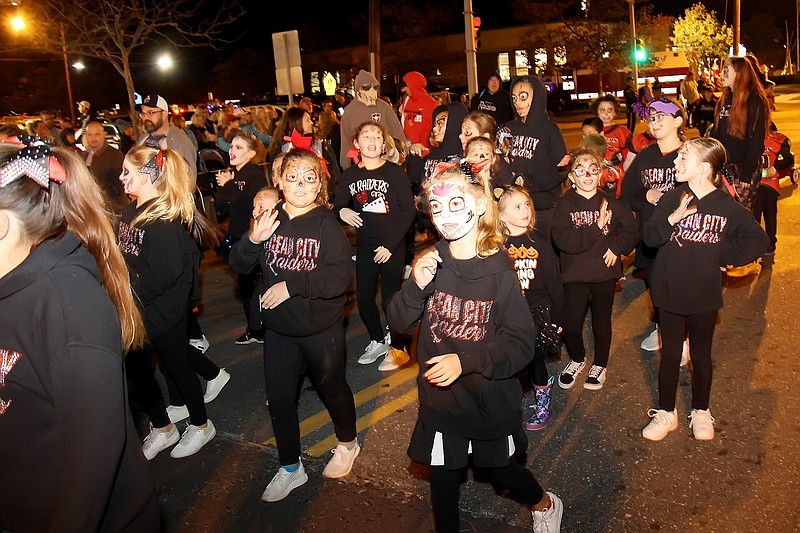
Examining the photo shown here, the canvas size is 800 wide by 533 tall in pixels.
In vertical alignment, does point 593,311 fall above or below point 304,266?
below

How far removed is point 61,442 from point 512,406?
1920 millimetres

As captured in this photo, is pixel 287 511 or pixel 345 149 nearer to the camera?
pixel 287 511

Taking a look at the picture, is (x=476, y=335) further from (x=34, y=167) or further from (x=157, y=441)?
(x=157, y=441)

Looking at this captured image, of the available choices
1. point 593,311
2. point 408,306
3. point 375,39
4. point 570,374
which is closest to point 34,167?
point 408,306

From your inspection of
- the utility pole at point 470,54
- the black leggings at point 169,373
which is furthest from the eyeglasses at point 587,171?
the utility pole at point 470,54

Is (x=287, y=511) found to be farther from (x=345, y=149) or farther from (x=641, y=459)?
(x=345, y=149)

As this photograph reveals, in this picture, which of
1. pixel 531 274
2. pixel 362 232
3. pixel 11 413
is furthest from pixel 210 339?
pixel 11 413

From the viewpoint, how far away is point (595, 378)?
5379 mm

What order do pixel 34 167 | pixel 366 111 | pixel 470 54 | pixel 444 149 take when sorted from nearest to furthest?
1. pixel 34 167
2. pixel 444 149
3. pixel 366 111
4. pixel 470 54

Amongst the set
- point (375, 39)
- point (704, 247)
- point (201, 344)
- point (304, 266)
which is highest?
point (375, 39)

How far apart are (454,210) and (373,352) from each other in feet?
10.8

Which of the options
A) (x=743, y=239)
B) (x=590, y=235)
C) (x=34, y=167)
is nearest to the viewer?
(x=34, y=167)

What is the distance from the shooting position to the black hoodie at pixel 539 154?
20.8ft

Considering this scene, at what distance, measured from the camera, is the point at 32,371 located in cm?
206
